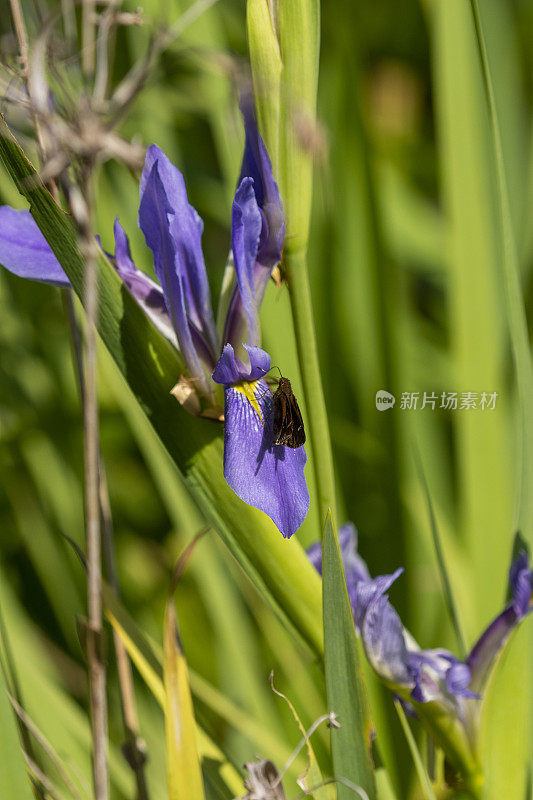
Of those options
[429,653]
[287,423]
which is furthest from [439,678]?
[287,423]

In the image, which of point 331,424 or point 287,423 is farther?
point 331,424

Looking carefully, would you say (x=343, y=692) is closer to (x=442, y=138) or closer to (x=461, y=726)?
(x=461, y=726)

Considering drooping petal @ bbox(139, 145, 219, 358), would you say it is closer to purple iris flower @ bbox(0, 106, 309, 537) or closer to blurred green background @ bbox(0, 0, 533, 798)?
purple iris flower @ bbox(0, 106, 309, 537)

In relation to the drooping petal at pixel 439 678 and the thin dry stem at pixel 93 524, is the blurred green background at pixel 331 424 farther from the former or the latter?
the thin dry stem at pixel 93 524

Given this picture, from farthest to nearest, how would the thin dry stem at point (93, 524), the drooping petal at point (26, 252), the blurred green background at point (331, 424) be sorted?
the blurred green background at point (331, 424)
the drooping petal at point (26, 252)
the thin dry stem at point (93, 524)

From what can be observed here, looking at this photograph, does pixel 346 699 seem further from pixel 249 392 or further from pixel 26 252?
pixel 26 252

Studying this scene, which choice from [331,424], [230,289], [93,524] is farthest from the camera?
[331,424]

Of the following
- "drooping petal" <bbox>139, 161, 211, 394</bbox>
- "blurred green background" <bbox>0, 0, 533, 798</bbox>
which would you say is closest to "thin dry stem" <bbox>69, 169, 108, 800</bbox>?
"drooping petal" <bbox>139, 161, 211, 394</bbox>

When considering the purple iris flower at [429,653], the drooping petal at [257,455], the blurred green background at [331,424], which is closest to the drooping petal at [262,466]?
the drooping petal at [257,455]
